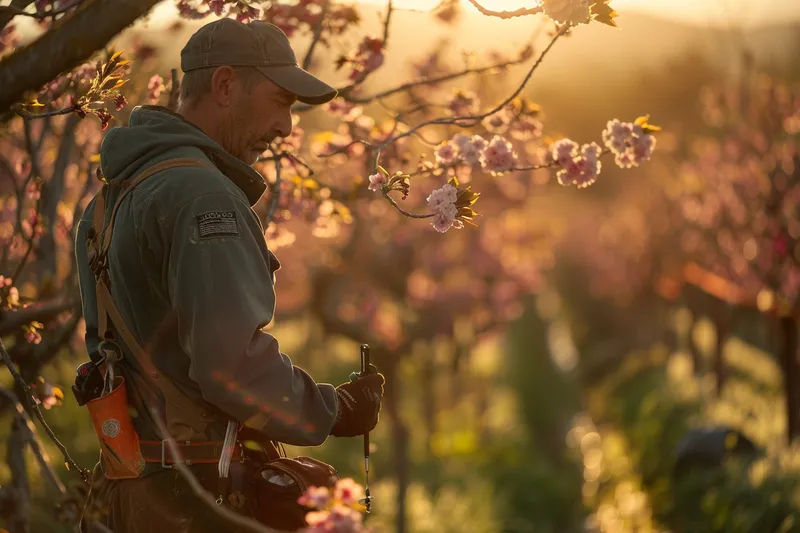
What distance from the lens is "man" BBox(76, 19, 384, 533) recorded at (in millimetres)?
2652

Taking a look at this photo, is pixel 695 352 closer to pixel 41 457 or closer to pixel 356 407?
pixel 356 407

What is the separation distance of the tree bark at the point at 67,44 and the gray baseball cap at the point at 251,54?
52 cm

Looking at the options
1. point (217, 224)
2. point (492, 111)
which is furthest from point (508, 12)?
point (217, 224)

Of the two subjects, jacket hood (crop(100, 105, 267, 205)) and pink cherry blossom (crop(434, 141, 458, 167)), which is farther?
pink cherry blossom (crop(434, 141, 458, 167))

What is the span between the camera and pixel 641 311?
27.8 meters

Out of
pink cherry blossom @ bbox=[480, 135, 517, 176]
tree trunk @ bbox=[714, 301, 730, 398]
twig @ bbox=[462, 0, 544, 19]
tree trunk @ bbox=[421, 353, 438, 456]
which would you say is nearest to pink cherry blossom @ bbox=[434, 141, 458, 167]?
pink cherry blossom @ bbox=[480, 135, 517, 176]

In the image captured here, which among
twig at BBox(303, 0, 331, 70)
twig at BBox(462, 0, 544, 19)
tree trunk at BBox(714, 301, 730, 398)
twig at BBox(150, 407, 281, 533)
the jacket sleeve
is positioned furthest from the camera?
tree trunk at BBox(714, 301, 730, 398)

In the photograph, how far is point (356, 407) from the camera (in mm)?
3076

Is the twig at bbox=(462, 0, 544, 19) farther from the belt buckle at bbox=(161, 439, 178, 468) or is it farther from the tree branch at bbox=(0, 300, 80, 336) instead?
the tree branch at bbox=(0, 300, 80, 336)

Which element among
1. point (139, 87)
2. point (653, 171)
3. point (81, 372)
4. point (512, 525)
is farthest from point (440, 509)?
point (653, 171)

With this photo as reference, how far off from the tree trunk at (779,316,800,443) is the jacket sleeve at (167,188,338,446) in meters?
11.2

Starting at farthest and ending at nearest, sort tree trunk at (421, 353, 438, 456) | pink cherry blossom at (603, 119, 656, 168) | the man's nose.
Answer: tree trunk at (421, 353, 438, 456) → pink cherry blossom at (603, 119, 656, 168) → the man's nose

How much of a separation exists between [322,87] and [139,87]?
10.2ft

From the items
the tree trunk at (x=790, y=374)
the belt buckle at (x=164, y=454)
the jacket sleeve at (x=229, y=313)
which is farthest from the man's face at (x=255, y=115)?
the tree trunk at (x=790, y=374)
